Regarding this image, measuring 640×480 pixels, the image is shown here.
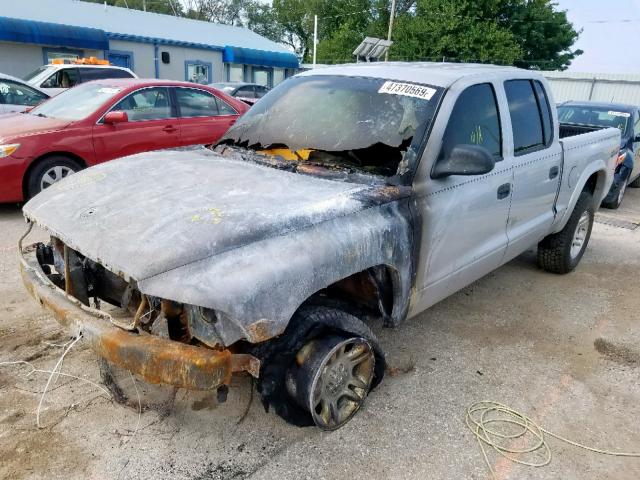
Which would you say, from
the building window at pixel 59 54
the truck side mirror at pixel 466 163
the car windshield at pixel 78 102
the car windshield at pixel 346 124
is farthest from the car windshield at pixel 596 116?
the building window at pixel 59 54

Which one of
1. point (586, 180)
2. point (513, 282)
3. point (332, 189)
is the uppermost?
point (332, 189)

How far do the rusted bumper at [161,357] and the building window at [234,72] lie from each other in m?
24.9

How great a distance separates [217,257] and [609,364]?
118 inches

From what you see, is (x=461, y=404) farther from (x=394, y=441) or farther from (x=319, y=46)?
(x=319, y=46)

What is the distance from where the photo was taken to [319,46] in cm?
4531

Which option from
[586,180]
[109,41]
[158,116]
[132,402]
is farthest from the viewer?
[109,41]

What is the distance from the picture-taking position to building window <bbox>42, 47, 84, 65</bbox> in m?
18.6

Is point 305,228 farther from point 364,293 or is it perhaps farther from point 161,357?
point 161,357

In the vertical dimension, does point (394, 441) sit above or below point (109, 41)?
below

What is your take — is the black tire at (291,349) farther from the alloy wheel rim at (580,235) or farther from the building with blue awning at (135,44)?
the building with blue awning at (135,44)

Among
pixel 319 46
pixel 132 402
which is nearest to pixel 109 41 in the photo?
pixel 132 402

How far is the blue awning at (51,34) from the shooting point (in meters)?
16.9

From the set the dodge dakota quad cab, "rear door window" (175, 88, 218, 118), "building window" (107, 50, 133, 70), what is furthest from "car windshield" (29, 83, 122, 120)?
"building window" (107, 50, 133, 70)

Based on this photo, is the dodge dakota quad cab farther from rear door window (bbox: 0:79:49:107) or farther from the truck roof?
rear door window (bbox: 0:79:49:107)
